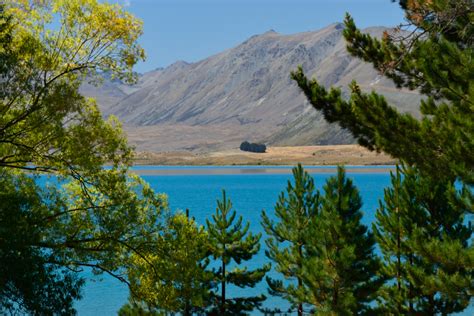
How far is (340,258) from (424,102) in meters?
12.2

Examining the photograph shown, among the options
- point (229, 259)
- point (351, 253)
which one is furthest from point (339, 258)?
point (229, 259)

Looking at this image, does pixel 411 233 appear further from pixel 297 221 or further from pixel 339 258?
pixel 297 221

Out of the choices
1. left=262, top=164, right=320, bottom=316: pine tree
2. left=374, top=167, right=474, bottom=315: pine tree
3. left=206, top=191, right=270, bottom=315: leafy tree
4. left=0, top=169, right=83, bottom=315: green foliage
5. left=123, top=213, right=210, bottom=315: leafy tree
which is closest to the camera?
left=0, top=169, right=83, bottom=315: green foliage

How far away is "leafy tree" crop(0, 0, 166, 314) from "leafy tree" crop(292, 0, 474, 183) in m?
7.89

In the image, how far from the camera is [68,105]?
2025 centimetres

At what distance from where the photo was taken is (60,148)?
20.9 meters

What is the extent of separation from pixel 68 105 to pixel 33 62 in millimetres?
1925

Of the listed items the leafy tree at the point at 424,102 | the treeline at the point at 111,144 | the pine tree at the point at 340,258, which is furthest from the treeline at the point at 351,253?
the leafy tree at the point at 424,102

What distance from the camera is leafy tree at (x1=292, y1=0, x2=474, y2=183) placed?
17.1m

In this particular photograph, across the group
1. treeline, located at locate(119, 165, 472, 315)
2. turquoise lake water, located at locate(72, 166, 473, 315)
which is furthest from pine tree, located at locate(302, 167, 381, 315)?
turquoise lake water, located at locate(72, 166, 473, 315)

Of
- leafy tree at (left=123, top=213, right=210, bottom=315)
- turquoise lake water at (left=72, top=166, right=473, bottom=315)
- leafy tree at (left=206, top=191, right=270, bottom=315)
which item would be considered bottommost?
turquoise lake water at (left=72, top=166, right=473, bottom=315)

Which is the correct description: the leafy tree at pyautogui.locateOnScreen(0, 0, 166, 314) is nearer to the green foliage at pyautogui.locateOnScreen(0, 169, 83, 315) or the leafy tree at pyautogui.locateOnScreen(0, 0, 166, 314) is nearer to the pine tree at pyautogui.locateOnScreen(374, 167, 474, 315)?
the green foliage at pyautogui.locateOnScreen(0, 169, 83, 315)

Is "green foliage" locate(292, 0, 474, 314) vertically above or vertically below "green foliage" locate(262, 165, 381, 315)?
above

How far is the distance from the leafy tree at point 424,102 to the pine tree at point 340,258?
914cm
